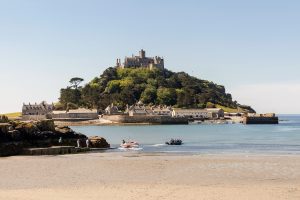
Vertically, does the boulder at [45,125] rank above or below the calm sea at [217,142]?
above

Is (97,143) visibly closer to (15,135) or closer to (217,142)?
(15,135)

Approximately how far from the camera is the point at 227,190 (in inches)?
1178

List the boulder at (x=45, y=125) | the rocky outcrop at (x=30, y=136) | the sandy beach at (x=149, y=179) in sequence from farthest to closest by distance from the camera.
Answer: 1. the boulder at (x=45, y=125)
2. the rocky outcrop at (x=30, y=136)
3. the sandy beach at (x=149, y=179)

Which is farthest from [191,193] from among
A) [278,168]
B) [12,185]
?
[278,168]

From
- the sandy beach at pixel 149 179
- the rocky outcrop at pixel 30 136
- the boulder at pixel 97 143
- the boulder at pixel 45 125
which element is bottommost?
the sandy beach at pixel 149 179

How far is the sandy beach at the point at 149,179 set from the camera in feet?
93.1

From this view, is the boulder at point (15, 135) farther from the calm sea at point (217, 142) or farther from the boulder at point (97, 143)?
the calm sea at point (217, 142)

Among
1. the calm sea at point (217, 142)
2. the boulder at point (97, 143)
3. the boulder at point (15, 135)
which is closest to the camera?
the boulder at point (15, 135)

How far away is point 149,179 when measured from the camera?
35219 mm

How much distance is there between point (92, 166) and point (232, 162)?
13.3m

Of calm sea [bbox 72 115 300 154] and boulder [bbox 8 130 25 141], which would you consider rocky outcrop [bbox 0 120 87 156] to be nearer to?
boulder [bbox 8 130 25 141]

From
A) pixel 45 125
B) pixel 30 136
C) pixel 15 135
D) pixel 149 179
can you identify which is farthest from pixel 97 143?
pixel 149 179

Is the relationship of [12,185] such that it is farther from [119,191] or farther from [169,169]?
[169,169]

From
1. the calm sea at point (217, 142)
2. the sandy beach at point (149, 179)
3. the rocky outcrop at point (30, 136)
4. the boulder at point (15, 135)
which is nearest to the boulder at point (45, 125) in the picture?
Result: the rocky outcrop at point (30, 136)
